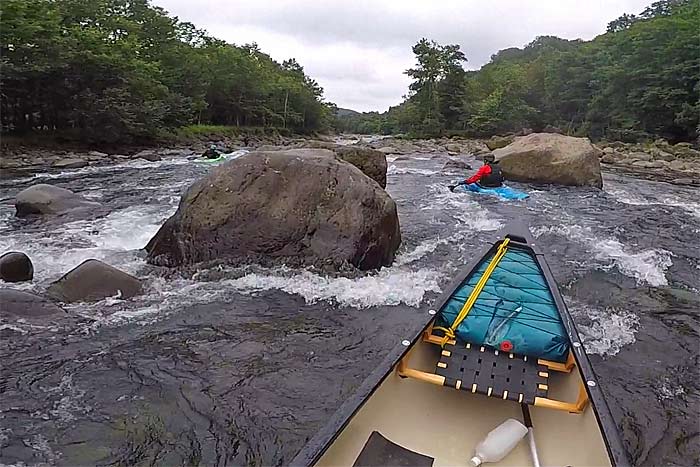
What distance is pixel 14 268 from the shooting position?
565 cm

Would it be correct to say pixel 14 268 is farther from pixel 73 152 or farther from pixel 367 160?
pixel 73 152

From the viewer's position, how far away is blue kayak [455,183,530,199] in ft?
40.0

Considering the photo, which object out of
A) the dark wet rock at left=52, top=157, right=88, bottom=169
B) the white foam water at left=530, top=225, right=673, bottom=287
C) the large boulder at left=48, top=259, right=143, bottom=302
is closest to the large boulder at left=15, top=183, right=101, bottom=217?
the large boulder at left=48, top=259, right=143, bottom=302

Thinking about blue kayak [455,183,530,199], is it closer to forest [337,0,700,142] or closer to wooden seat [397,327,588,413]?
wooden seat [397,327,588,413]

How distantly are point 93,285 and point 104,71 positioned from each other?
71.2 ft

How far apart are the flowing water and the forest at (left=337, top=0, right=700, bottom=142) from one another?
2572cm

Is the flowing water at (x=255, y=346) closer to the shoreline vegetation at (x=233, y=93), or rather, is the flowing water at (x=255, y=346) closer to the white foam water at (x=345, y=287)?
the white foam water at (x=345, y=287)

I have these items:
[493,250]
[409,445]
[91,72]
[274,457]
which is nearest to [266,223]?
[493,250]

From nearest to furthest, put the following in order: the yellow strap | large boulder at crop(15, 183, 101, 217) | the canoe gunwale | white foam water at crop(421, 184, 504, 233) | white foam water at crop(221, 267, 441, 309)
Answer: the canoe gunwale
the yellow strap
white foam water at crop(221, 267, 441, 309)
large boulder at crop(15, 183, 101, 217)
white foam water at crop(421, 184, 504, 233)

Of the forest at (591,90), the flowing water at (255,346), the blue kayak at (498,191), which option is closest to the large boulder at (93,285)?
the flowing water at (255,346)

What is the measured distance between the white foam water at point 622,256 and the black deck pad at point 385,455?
16.6ft

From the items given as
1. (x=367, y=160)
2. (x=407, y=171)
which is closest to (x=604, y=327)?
(x=367, y=160)

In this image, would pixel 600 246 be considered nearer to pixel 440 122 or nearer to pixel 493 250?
pixel 493 250

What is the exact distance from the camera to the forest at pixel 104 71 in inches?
771
